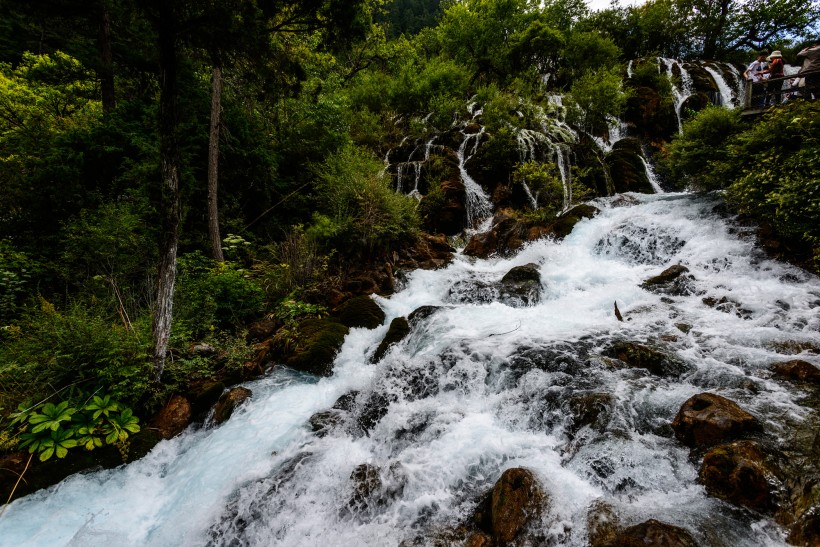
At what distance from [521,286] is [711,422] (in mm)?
5133

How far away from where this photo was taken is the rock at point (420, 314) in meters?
7.42

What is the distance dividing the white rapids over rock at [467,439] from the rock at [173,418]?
0.54 ft

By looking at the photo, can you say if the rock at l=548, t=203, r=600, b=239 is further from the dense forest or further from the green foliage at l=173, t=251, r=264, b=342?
the green foliage at l=173, t=251, r=264, b=342

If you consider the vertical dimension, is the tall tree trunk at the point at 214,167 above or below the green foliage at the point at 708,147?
above

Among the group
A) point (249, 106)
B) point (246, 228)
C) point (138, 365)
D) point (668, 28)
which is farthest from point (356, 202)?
point (668, 28)

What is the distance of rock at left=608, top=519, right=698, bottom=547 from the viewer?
7.96ft

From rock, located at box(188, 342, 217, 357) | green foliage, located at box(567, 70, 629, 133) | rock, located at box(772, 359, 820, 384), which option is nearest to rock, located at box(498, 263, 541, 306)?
rock, located at box(772, 359, 820, 384)

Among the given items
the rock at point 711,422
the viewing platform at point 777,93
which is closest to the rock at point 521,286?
the rock at point 711,422

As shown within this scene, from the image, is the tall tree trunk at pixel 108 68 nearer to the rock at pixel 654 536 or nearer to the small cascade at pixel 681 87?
the rock at pixel 654 536

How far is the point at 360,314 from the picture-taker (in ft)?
25.3

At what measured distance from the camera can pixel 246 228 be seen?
10.6 metres

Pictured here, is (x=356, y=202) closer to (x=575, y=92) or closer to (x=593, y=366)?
(x=593, y=366)

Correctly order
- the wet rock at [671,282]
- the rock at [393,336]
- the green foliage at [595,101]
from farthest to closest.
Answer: the green foliage at [595,101], the wet rock at [671,282], the rock at [393,336]

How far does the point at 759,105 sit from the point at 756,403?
35.0 feet
